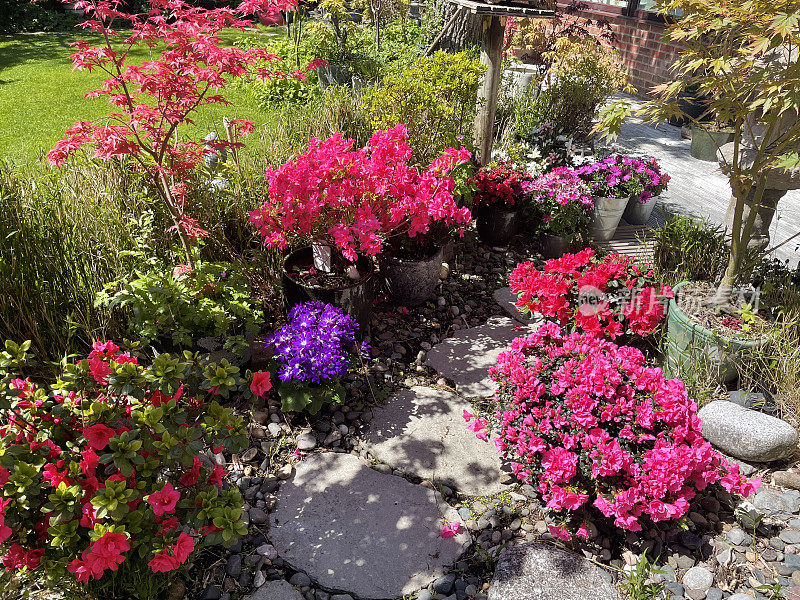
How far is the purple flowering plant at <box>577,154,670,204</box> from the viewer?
4.57 metres

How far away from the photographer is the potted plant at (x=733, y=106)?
2.42 metres

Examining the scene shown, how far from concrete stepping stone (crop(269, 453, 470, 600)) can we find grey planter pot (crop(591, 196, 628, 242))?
116 inches

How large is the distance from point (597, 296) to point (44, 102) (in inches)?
291

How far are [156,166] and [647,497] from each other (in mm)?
2751

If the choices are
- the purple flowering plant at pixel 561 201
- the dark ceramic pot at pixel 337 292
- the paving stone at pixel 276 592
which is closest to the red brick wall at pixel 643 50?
the purple flowering plant at pixel 561 201

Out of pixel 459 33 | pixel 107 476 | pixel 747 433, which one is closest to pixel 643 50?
pixel 459 33

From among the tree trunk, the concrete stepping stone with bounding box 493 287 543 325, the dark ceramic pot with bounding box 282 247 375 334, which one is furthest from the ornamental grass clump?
the tree trunk

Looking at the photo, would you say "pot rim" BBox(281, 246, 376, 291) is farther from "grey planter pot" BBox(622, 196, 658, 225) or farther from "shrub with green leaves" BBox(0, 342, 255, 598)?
"grey planter pot" BBox(622, 196, 658, 225)

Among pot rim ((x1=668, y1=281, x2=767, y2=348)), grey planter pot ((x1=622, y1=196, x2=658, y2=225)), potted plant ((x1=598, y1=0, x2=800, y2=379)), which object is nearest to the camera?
potted plant ((x1=598, y1=0, x2=800, y2=379))

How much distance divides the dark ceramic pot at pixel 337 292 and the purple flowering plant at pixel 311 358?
0.19 m

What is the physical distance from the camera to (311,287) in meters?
3.16

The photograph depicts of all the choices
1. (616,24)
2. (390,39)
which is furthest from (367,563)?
(616,24)

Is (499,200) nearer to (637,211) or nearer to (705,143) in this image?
(637,211)

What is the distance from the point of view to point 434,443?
2.83m
